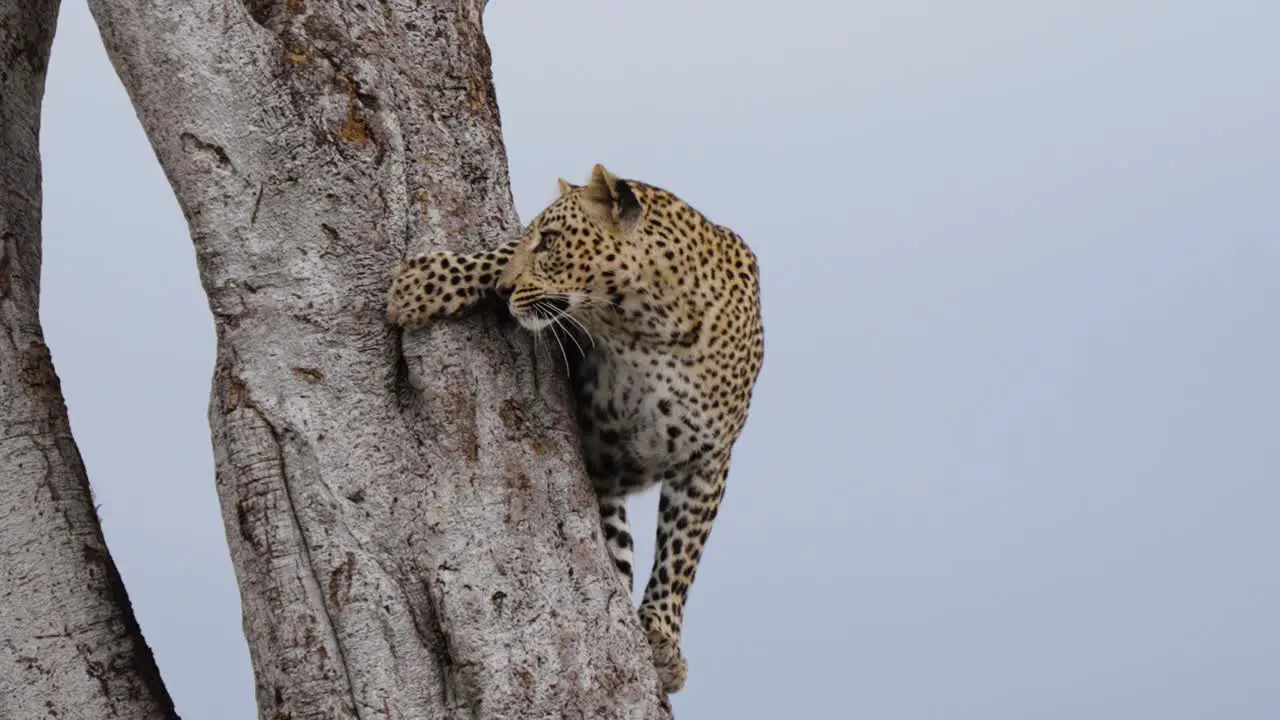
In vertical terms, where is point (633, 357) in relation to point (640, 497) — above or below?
above

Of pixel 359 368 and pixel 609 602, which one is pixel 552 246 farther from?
pixel 609 602

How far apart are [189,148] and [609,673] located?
236 cm

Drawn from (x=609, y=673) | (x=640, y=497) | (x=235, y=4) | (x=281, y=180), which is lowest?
(x=609, y=673)

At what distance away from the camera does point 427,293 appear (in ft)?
21.6

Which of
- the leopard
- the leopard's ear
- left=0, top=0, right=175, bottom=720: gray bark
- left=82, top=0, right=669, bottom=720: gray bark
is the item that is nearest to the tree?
left=82, top=0, right=669, bottom=720: gray bark

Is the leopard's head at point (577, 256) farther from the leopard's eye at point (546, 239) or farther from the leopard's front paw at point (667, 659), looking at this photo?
the leopard's front paw at point (667, 659)

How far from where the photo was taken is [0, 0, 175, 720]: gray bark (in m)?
7.15

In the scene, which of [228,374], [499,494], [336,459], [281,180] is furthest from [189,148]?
[499,494]

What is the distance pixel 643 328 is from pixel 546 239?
1.76ft

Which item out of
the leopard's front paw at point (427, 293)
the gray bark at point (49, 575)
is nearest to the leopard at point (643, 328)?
the leopard's front paw at point (427, 293)

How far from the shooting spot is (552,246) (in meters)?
6.78

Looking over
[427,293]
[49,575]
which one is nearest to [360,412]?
[427,293]

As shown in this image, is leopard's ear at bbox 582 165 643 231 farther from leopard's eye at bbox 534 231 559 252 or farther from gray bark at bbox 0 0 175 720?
gray bark at bbox 0 0 175 720

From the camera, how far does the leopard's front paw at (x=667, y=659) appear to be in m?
7.24
